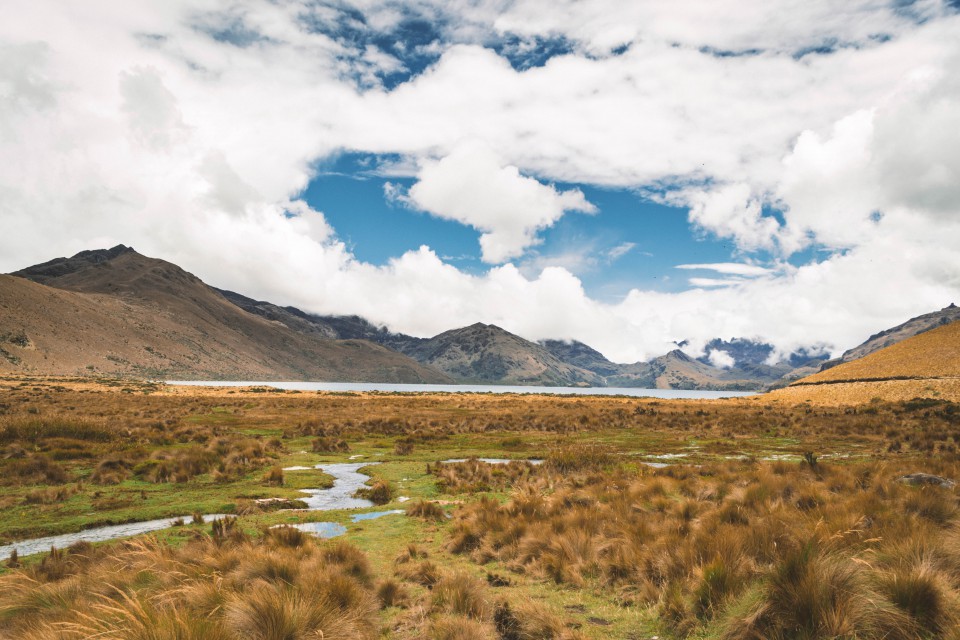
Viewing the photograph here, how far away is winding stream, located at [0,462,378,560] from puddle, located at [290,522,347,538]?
1819 mm

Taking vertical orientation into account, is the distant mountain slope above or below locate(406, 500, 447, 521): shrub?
above

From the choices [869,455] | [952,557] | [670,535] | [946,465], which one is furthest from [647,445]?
[952,557]

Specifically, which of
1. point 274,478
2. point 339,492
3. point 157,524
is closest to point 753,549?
point 339,492

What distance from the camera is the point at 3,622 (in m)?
→ 6.02

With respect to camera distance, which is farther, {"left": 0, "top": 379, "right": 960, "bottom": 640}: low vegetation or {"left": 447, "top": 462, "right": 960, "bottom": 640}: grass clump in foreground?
{"left": 0, "top": 379, "right": 960, "bottom": 640}: low vegetation

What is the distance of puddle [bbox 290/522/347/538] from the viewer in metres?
11.2

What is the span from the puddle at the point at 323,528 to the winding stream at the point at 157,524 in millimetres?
1819

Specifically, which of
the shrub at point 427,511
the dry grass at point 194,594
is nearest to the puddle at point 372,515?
the shrub at point 427,511

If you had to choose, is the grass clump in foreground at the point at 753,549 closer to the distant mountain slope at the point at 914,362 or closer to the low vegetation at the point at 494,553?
the low vegetation at the point at 494,553

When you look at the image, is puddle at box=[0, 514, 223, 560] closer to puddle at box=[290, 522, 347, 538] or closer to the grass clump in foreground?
puddle at box=[290, 522, 347, 538]

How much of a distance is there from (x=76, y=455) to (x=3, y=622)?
60.1ft

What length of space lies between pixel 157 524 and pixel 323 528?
439 centimetres

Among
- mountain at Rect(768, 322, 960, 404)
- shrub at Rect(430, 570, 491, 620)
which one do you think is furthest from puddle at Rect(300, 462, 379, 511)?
mountain at Rect(768, 322, 960, 404)

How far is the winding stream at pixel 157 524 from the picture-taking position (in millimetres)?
10320
